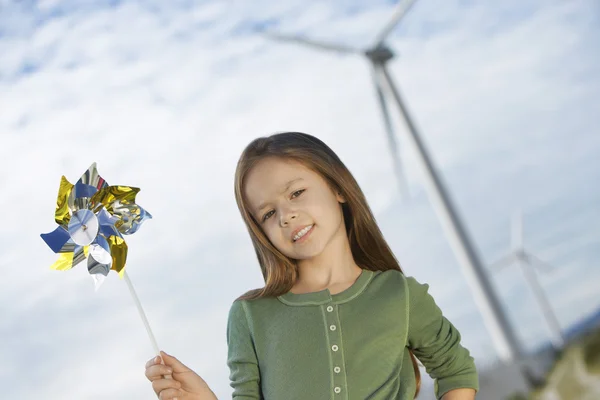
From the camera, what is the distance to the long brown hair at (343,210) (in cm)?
183

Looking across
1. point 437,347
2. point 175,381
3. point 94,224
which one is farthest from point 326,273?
point 94,224

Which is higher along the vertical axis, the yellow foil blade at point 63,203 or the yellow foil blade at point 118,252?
the yellow foil blade at point 63,203

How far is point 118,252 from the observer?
5.96ft

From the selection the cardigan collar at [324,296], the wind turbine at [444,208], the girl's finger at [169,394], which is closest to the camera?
the girl's finger at [169,394]

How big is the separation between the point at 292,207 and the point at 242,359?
0.33 m

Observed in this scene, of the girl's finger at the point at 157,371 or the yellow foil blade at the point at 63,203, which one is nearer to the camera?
the girl's finger at the point at 157,371

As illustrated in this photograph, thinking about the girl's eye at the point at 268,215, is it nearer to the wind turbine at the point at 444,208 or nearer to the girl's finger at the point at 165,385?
the girl's finger at the point at 165,385

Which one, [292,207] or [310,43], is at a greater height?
[310,43]

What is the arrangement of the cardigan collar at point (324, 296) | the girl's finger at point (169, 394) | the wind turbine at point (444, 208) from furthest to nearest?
the wind turbine at point (444, 208)
the cardigan collar at point (324, 296)
the girl's finger at point (169, 394)

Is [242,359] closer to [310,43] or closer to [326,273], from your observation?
[326,273]

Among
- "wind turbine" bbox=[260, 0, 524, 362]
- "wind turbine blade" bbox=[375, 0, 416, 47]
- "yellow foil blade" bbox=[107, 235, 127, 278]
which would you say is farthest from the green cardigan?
"wind turbine blade" bbox=[375, 0, 416, 47]

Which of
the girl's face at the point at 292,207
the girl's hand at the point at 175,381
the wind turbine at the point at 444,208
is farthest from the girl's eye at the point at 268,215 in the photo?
the wind turbine at the point at 444,208

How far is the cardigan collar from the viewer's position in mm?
1762

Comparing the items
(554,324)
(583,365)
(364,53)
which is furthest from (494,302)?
(554,324)
